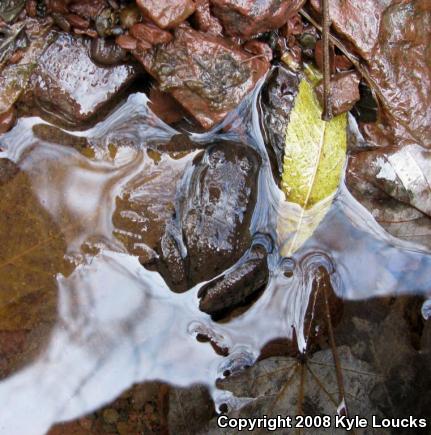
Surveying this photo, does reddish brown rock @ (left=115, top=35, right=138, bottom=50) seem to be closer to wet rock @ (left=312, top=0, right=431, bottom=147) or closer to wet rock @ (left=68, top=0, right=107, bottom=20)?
wet rock @ (left=68, top=0, right=107, bottom=20)

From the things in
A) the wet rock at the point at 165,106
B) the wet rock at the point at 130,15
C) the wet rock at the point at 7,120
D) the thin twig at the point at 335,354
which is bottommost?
the thin twig at the point at 335,354

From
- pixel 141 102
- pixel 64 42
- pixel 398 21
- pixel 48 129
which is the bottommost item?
pixel 48 129

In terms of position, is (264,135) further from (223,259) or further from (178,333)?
(178,333)

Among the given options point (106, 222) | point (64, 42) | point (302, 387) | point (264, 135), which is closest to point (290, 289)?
point (302, 387)

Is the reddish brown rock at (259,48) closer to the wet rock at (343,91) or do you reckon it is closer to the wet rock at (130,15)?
the wet rock at (343,91)

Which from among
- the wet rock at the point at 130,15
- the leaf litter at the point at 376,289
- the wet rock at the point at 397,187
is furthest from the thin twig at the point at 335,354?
the wet rock at the point at 130,15

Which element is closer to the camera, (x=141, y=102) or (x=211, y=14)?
(x=211, y=14)

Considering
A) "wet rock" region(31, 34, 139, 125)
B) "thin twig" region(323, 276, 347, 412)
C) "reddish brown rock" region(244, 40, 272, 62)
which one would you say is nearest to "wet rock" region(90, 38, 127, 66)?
"wet rock" region(31, 34, 139, 125)
